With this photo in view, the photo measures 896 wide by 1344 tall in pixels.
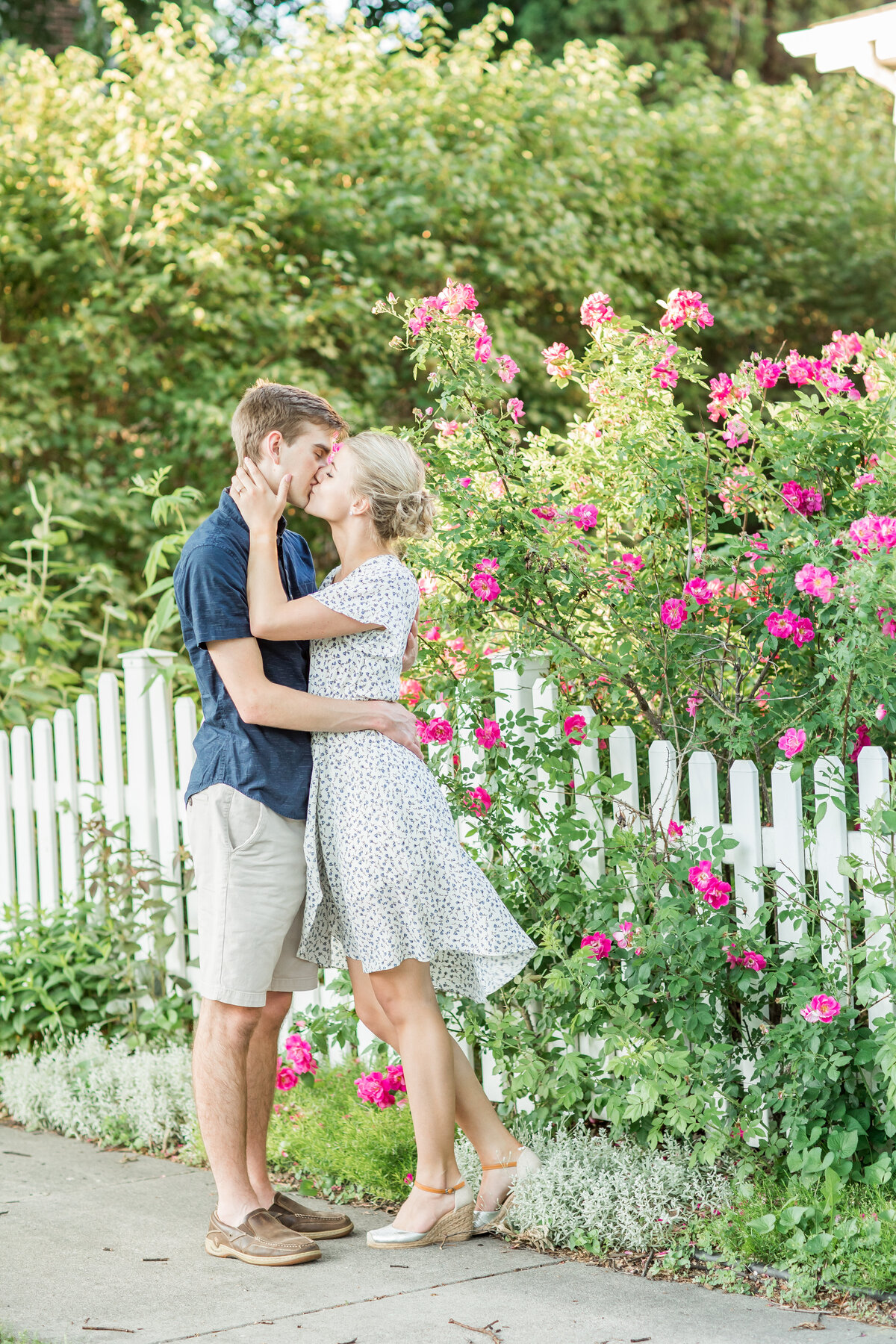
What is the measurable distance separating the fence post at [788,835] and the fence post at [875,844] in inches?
6.3

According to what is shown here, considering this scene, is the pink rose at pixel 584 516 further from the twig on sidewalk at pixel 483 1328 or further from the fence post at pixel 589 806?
the twig on sidewalk at pixel 483 1328

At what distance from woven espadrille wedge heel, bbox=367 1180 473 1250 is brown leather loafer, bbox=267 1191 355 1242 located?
0.09m

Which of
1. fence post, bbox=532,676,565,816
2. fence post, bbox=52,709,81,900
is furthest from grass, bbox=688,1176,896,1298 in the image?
fence post, bbox=52,709,81,900

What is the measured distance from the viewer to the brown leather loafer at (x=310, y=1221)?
3.13m

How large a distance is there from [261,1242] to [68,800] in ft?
7.53

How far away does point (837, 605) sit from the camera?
286 cm

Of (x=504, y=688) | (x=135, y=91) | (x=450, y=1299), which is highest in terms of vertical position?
(x=135, y=91)

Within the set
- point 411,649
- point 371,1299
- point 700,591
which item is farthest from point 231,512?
point 371,1299

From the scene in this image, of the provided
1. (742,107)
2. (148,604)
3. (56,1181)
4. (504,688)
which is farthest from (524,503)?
(742,107)

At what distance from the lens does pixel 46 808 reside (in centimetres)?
508

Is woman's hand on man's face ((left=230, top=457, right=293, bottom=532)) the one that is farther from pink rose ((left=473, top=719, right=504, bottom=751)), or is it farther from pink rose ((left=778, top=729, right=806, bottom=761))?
pink rose ((left=778, top=729, right=806, bottom=761))

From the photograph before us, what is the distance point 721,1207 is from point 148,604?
5.74 m

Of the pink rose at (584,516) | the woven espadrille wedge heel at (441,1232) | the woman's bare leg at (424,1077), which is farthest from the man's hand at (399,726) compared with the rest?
the woven espadrille wedge heel at (441,1232)

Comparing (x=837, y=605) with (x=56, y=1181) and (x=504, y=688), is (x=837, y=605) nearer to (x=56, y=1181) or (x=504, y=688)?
(x=504, y=688)
